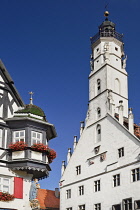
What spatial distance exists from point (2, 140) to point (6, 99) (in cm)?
334

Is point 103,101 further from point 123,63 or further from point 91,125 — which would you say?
point 123,63

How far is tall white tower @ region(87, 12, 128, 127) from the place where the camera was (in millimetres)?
49000

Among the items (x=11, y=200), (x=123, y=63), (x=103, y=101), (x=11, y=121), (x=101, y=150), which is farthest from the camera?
(x=123, y=63)

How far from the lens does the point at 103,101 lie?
160 ft

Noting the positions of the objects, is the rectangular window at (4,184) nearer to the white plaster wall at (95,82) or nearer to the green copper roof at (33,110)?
the green copper roof at (33,110)

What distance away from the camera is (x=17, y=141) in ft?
94.0

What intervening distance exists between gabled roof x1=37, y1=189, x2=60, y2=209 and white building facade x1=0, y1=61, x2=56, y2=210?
22340mm

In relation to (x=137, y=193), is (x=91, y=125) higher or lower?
higher

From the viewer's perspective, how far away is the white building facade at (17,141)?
2742 cm

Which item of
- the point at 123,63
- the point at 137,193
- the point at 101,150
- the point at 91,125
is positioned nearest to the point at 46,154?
the point at 137,193

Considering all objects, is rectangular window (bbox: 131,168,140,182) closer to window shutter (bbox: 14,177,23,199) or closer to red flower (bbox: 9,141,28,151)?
window shutter (bbox: 14,177,23,199)

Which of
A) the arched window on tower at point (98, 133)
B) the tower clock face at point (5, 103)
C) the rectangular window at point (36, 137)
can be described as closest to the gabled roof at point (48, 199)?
the arched window on tower at point (98, 133)

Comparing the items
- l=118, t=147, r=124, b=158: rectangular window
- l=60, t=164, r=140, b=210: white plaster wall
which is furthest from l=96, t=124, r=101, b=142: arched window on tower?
l=60, t=164, r=140, b=210: white plaster wall

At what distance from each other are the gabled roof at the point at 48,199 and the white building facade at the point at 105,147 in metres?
3.36
